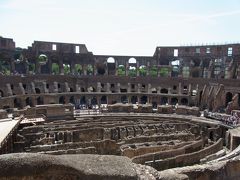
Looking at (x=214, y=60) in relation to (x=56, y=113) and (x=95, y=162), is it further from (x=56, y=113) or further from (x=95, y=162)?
(x=95, y=162)

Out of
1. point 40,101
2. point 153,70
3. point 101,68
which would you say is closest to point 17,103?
point 40,101

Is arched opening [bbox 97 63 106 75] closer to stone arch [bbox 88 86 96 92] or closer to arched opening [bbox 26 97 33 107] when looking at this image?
stone arch [bbox 88 86 96 92]

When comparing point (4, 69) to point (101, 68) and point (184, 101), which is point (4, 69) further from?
point (184, 101)

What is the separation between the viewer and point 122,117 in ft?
110

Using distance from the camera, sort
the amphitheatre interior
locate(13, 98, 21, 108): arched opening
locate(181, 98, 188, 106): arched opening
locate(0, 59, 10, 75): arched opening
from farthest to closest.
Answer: locate(0, 59, 10, 75): arched opening < locate(181, 98, 188, 106): arched opening < locate(13, 98, 21, 108): arched opening < the amphitheatre interior

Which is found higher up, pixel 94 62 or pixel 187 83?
pixel 94 62

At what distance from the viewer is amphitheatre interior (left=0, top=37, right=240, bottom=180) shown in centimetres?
1047

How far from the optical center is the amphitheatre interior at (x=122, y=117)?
10.5 metres

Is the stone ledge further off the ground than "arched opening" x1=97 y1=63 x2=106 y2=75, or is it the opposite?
"arched opening" x1=97 y1=63 x2=106 y2=75

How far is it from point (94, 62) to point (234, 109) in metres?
26.9

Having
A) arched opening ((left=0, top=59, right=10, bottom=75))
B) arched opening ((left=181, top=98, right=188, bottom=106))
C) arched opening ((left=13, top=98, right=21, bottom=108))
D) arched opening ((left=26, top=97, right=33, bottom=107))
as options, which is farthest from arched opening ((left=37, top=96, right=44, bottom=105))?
arched opening ((left=181, top=98, right=188, bottom=106))

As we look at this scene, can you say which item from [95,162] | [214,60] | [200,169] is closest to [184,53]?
[214,60]

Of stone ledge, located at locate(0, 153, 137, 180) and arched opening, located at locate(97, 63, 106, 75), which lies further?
arched opening, located at locate(97, 63, 106, 75)

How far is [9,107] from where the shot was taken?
34375 millimetres
